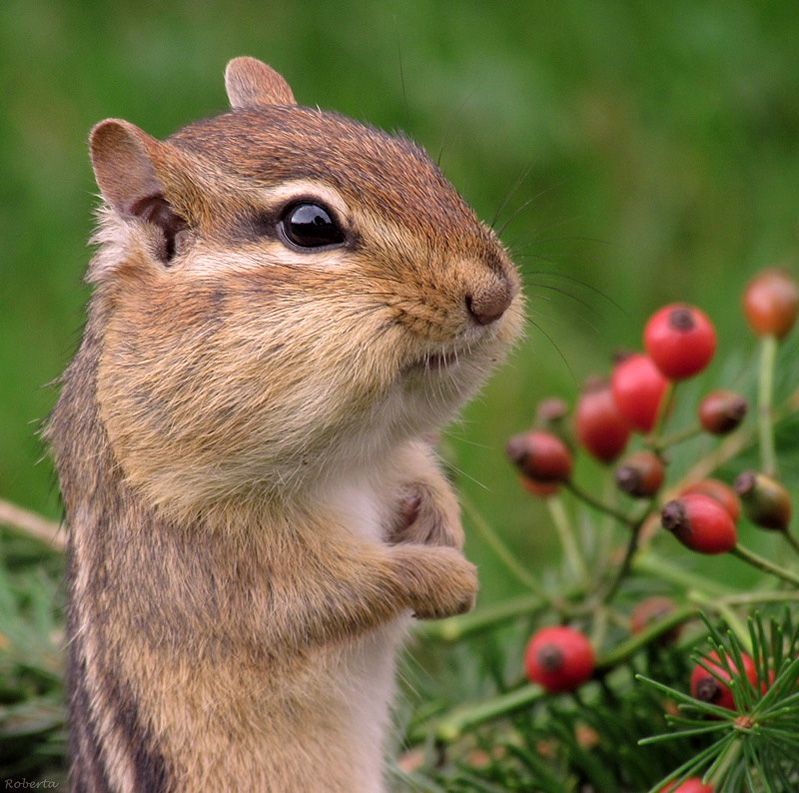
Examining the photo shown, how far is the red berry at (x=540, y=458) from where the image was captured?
2494 millimetres

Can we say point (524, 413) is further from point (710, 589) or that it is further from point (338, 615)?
point (338, 615)

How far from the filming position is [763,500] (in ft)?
6.51

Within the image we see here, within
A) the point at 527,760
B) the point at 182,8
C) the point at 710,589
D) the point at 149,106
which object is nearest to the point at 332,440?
the point at 527,760

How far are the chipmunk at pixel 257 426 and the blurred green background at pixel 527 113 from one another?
102 inches

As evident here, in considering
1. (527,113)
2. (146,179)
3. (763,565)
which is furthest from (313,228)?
(527,113)

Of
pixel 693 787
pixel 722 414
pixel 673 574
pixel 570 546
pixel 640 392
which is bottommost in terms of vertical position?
pixel 570 546

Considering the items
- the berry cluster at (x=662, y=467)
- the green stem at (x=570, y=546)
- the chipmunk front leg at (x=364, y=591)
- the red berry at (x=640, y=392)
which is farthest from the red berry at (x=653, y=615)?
the chipmunk front leg at (x=364, y=591)

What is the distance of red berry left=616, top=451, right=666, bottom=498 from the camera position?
7.44ft

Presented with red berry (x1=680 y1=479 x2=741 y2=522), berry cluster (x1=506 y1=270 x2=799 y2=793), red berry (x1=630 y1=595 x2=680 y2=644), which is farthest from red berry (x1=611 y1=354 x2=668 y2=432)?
red berry (x1=630 y1=595 x2=680 y2=644)

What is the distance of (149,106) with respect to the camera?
4895mm

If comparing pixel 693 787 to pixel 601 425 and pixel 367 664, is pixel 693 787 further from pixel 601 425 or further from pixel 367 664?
pixel 601 425

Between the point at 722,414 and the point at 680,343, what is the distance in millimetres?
160

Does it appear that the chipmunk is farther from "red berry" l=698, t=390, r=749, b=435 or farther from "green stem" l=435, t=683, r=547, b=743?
"red berry" l=698, t=390, r=749, b=435

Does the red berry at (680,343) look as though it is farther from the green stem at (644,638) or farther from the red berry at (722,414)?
the green stem at (644,638)
